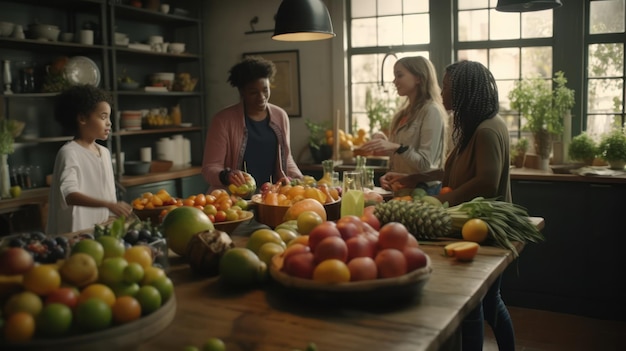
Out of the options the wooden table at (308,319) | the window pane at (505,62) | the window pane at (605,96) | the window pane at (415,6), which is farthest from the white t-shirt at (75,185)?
the window pane at (605,96)

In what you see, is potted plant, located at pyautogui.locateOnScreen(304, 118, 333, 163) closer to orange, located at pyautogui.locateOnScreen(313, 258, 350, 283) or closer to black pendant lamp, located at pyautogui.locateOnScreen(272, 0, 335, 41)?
black pendant lamp, located at pyautogui.locateOnScreen(272, 0, 335, 41)

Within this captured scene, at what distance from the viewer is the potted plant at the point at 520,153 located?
15.2 ft

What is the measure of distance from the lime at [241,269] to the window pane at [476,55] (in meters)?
3.82

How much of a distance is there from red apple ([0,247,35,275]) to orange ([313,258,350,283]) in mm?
631

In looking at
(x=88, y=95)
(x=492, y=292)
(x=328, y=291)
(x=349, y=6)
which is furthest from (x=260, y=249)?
(x=349, y=6)

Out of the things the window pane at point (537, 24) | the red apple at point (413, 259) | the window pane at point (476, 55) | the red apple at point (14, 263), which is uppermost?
the window pane at point (537, 24)

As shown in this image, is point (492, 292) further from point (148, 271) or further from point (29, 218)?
point (29, 218)

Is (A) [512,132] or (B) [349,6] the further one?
(B) [349,6]

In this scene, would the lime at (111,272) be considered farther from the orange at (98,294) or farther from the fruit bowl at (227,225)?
the fruit bowl at (227,225)

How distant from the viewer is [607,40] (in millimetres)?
4547

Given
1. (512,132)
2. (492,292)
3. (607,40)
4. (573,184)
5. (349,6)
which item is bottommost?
(492,292)

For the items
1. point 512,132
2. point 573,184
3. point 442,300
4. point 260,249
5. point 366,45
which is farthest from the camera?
point 366,45

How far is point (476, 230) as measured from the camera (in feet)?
6.84

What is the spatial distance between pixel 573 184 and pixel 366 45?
217 cm
